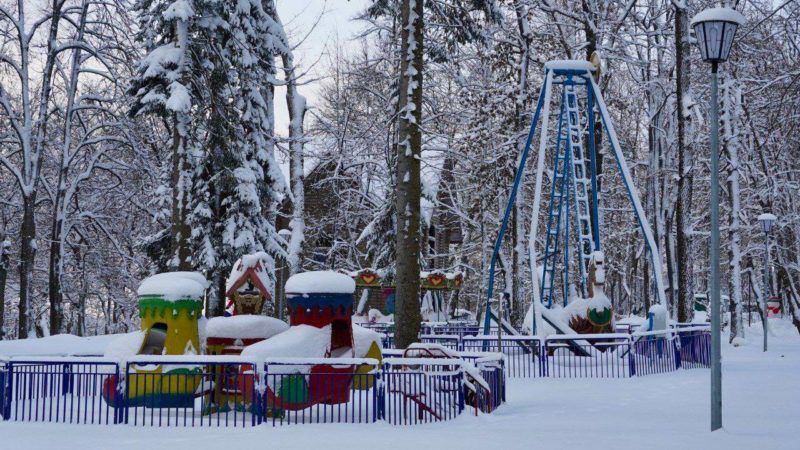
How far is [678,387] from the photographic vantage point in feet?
60.4

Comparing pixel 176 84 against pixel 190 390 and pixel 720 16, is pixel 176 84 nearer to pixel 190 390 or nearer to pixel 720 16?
pixel 190 390

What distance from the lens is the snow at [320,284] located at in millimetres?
14664

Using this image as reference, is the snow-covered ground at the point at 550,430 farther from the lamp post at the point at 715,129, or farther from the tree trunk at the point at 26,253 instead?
the tree trunk at the point at 26,253

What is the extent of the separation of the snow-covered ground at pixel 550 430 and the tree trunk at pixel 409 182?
2.49 metres

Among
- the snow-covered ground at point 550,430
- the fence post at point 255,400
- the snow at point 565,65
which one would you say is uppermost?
the snow at point 565,65

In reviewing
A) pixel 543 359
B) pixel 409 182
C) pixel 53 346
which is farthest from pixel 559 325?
pixel 53 346

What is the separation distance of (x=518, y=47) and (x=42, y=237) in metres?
24.2

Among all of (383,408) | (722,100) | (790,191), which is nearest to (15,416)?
A: (383,408)

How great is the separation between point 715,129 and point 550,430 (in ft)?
14.7

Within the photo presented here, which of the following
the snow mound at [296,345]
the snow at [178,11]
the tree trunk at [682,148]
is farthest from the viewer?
the tree trunk at [682,148]

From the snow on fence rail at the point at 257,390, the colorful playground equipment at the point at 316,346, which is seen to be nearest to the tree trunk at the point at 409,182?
the colorful playground equipment at the point at 316,346

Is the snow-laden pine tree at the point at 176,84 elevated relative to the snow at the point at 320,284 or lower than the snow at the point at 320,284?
elevated

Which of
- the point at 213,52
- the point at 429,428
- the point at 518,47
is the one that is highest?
the point at 518,47

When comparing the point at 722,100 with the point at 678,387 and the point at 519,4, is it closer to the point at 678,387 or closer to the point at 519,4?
the point at 519,4
